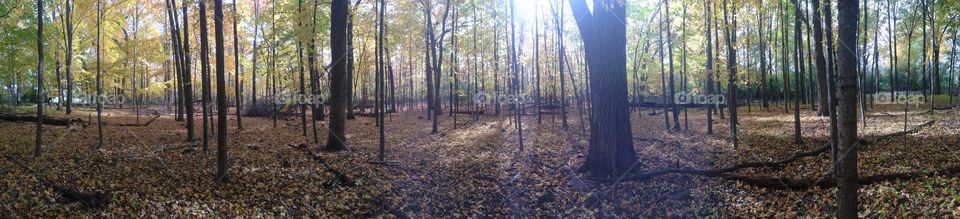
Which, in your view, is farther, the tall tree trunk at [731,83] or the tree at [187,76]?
the tree at [187,76]

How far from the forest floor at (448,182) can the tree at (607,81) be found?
0.51 meters

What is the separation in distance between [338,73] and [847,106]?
10.6m

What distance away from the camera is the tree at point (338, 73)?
12.1m

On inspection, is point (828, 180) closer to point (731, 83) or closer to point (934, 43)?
point (731, 83)

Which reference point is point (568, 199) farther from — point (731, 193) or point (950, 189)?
point (950, 189)

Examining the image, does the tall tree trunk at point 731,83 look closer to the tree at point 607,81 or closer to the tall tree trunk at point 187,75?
the tree at point 607,81

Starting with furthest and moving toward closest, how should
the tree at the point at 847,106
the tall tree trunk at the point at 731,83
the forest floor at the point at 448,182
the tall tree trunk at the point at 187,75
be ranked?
1. the tall tree trunk at the point at 187,75
2. the tall tree trunk at the point at 731,83
3. the forest floor at the point at 448,182
4. the tree at the point at 847,106

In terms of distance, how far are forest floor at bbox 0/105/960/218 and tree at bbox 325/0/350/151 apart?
559 millimetres

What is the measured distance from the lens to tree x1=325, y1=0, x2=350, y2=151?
1207 centimetres

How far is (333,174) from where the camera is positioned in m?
9.26

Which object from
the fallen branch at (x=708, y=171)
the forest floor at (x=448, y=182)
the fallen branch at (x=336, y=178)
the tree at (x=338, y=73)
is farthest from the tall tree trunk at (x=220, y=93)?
the fallen branch at (x=708, y=171)

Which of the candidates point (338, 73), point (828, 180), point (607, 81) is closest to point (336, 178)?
point (338, 73)

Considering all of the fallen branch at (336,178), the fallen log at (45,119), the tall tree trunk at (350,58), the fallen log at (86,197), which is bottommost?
the fallen branch at (336,178)

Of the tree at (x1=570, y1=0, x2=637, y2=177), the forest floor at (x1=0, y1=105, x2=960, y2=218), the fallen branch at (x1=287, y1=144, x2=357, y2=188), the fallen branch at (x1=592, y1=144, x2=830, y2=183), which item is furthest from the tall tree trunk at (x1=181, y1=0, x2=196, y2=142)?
the fallen branch at (x1=592, y1=144, x2=830, y2=183)
